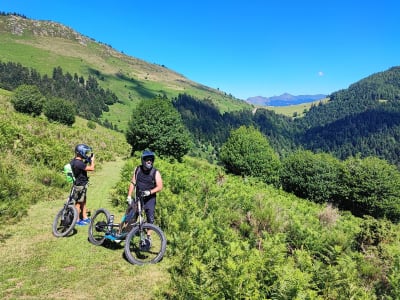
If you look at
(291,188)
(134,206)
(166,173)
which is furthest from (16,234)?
(291,188)

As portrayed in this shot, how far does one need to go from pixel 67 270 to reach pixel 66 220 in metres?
2.70

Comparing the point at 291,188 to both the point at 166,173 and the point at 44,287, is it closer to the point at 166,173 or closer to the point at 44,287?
the point at 166,173

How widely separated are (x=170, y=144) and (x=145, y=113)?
554 cm

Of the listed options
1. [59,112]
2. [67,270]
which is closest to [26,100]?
[59,112]

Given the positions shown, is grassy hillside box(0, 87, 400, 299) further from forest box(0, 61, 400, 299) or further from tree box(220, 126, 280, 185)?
tree box(220, 126, 280, 185)

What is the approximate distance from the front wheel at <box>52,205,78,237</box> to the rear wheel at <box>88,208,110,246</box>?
788mm

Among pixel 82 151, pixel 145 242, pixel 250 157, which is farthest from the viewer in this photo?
pixel 250 157

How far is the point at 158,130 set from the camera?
41.6 m

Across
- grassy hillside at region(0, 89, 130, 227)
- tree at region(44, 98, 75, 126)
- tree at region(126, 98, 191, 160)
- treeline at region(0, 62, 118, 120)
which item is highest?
treeline at region(0, 62, 118, 120)

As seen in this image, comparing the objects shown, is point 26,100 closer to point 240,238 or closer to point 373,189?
point 240,238

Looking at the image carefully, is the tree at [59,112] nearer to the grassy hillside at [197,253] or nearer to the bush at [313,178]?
the bush at [313,178]

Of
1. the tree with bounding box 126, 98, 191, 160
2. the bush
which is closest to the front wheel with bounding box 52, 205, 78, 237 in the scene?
the tree with bounding box 126, 98, 191, 160

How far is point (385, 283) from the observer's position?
7.92 meters

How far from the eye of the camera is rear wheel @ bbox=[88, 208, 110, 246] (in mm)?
9818
